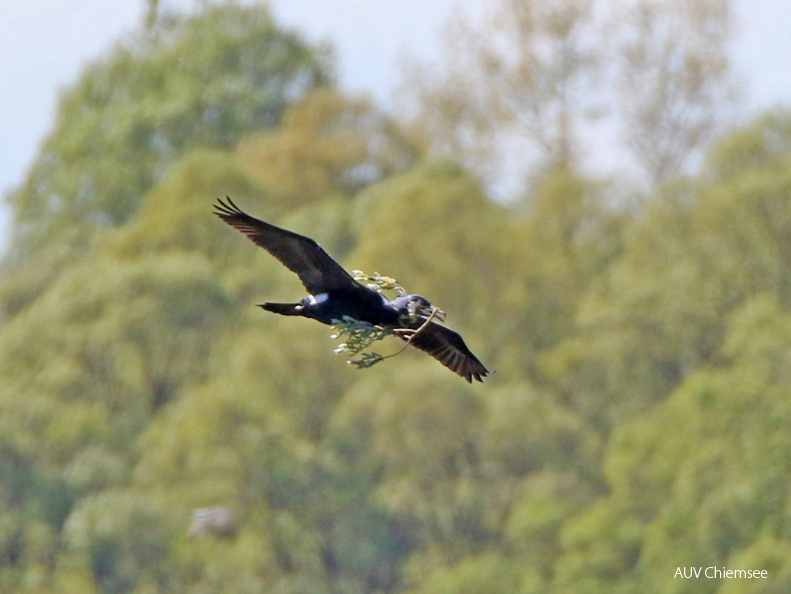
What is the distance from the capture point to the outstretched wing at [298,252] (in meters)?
12.6

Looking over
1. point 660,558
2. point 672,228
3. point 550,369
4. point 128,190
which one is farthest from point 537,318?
point 128,190

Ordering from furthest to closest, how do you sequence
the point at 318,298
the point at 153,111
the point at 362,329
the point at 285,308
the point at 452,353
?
the point at 153,111
the point at 452,353
the point at 318,298
the point at 285,308
the point at 362,329

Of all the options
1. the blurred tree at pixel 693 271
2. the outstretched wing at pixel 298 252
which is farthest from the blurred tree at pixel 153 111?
the outstretched wing at pixel 298 252

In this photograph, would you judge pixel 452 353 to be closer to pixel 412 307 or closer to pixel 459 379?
pixel 412 307

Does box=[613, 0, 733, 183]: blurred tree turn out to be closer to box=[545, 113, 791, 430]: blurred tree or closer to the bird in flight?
box=[545, 113, 791, 430]: blurred tree

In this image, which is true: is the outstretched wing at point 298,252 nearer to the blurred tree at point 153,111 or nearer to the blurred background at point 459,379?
the blurred background at point 459,379

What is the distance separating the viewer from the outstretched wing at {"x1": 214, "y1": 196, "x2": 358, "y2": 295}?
1260 centimetres

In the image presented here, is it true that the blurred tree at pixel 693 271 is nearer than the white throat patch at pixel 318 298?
No

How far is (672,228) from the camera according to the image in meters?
51.8

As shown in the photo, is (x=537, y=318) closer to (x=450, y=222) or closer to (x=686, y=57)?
(x=450, y=222)

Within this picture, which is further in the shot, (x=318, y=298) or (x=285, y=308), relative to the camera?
(x=318, y=298)

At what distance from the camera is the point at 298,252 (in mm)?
12867
